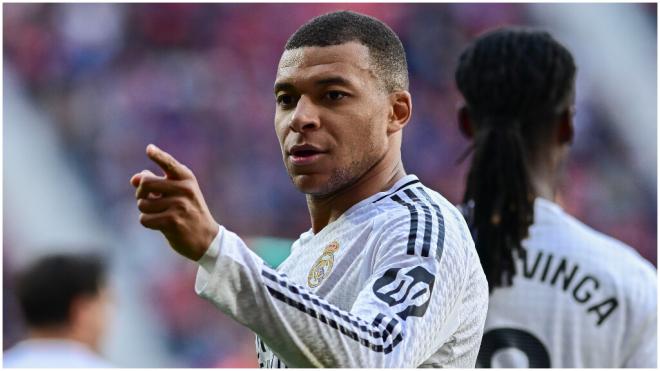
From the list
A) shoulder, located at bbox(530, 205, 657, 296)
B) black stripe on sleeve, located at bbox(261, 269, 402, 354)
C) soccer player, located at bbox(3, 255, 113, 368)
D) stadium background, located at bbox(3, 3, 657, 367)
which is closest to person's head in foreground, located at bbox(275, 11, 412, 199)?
black stripe on sleeve, located at bbox(261, 269, 402, 354)

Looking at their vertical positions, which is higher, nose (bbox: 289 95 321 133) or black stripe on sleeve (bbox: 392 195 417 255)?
nose (bbox: 289 95 321 133)

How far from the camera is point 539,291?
403 cm

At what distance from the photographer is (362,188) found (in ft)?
9.36

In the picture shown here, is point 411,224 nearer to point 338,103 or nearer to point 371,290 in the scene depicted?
point 371,290

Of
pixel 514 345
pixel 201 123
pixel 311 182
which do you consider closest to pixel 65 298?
pixel 311 182

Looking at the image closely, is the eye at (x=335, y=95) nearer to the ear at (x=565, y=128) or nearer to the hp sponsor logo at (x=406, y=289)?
the hp sponsor logo at (x=406, y=289)

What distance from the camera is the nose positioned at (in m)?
2.68

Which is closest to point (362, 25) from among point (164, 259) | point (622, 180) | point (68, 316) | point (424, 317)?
Answer: point (424, 317)

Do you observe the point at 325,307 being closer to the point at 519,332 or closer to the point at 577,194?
the point at 519,332

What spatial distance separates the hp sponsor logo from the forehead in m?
0.58

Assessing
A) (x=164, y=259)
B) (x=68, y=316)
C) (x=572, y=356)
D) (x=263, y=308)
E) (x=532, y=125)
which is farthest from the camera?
(x=164, y=259)

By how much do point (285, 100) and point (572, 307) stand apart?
164 cm

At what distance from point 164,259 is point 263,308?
9.39 meters

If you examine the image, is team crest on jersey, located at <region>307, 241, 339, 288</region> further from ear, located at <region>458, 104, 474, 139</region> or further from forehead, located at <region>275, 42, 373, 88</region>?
ear, located at <region>458, 104, 474, 139</region>
